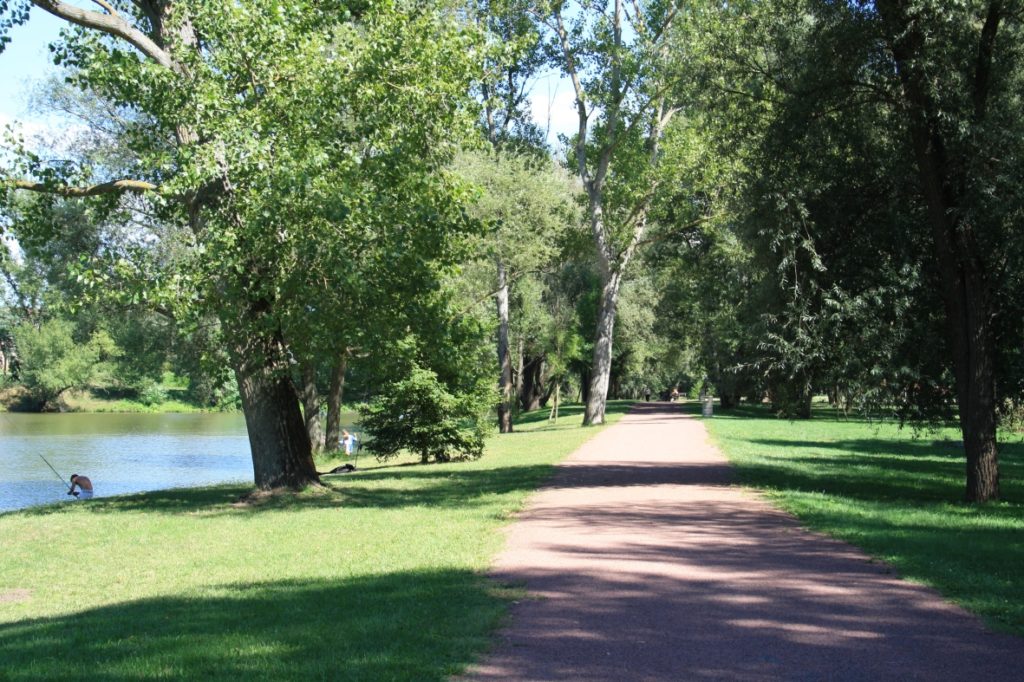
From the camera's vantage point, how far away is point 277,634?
6465mm

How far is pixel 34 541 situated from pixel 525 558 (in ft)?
22.2

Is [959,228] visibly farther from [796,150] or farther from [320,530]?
[320,530]

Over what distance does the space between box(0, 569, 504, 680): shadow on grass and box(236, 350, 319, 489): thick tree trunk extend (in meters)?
7.68

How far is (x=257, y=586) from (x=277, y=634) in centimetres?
212

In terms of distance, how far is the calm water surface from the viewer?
1022 inches

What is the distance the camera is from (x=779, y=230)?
1566 centimetres

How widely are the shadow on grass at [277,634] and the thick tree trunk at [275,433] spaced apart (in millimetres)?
7679

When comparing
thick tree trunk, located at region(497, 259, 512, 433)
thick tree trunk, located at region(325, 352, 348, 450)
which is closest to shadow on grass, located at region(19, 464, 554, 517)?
thick tree trunk, located at region(325, 352, 348, 450)

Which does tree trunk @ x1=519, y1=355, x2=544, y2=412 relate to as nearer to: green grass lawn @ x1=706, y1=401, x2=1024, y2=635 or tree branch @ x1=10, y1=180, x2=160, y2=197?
green grass lawn @ x1=706, y1=401, x2=1024, y2=635

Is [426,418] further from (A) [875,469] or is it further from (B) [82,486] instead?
(A) [875,469]

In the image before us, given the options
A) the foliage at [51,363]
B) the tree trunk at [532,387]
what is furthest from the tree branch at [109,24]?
the tree trunk at [532,387]

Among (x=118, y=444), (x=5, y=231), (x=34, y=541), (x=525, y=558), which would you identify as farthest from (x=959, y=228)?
(x=118, y=444)

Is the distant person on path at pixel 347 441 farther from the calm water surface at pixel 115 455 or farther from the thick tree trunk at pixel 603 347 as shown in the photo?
the thick tree trunk at pixel 603 347

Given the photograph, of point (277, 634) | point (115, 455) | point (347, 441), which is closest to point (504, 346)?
point (347, 441)
